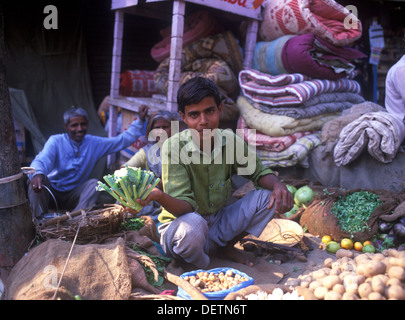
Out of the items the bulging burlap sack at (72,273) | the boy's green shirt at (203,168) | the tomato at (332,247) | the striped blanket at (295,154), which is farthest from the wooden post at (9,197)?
the striped blanket at (295,154)

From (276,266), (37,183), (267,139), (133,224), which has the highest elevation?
(267,139)

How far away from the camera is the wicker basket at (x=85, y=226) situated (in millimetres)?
2641

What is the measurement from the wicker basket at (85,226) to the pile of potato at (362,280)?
4.32 ft

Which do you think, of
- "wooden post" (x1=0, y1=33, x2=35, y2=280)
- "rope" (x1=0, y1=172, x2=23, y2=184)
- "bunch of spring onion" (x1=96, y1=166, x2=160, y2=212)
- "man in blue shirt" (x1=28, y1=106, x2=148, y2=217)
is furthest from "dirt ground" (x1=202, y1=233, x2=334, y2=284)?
"man in blue shirt" (x1=28, y1=106, x2=148, y2=217)

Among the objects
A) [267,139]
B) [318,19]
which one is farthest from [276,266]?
[318,19]

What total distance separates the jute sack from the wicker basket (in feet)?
5.76

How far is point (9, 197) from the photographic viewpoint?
2.38 meters

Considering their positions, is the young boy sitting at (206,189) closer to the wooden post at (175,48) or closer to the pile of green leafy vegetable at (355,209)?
the pile of green leafy vegetable at (355,209)

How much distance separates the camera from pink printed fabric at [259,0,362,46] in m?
4.48

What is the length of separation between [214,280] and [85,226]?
0.96m

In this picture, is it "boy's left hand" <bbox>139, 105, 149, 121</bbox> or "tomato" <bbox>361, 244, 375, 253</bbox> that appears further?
"boy's left hand" <bbox>139, 105, 149, 121</bbox>

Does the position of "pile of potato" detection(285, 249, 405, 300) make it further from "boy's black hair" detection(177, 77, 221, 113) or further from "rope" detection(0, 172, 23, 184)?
"rope" detection(0, 172, 23, 184)

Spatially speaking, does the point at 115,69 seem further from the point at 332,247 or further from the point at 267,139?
the point at 332,247

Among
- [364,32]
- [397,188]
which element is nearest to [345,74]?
[397,188]
